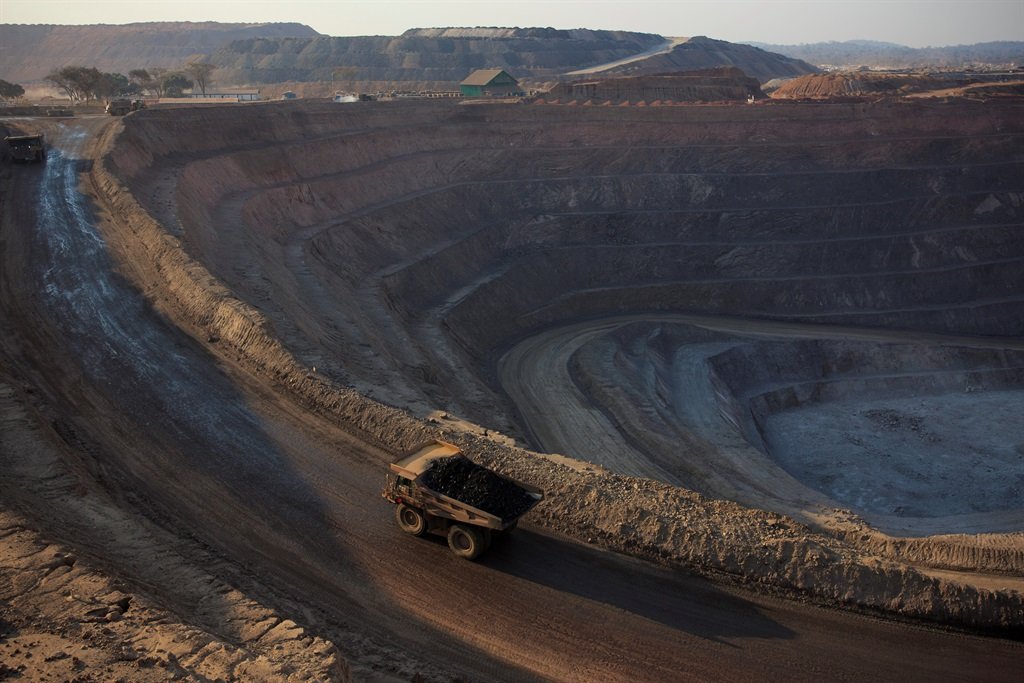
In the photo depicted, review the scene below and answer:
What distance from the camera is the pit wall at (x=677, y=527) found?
14.7 metres

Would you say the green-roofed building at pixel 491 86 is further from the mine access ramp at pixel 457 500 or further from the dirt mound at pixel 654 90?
the mine access ramp at pixel 457 500

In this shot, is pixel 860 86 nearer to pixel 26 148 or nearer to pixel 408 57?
pixel 408 57

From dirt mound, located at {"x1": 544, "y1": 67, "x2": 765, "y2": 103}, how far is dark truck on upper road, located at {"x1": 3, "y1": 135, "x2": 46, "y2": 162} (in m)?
48.9

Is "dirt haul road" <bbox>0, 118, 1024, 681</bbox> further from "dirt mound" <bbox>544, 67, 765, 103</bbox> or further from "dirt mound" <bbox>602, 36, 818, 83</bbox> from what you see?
"dirt mound" <bbox>602, 36, 818, 83</bbox>

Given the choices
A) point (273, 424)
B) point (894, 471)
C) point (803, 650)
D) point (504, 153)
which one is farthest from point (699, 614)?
point (504, 153)

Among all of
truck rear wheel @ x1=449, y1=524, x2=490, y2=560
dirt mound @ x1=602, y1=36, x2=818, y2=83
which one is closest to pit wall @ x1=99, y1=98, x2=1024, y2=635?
truck rear wheel @ x1=449, y1=524, x2=490, y2=560

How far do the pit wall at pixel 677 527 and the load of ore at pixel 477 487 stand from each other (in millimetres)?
1866

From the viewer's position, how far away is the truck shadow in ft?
46.8

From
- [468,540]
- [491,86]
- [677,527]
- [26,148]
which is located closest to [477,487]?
[468,540]

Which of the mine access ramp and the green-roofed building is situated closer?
the mine access ramp

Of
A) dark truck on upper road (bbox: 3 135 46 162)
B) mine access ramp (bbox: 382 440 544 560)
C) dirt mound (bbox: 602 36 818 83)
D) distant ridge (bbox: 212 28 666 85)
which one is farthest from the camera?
dirt mound (bbox: 602 36 818 83)

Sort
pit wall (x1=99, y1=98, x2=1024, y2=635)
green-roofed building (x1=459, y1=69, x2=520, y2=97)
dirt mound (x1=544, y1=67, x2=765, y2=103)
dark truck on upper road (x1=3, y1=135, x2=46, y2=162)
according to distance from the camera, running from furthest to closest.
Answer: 1. green-roofed building (x1=459, y1=69, x2=520, y2=97)
2. dirt mound (x1=544, y1=67, x2=765, y2=103)
3. dark truck on upper road (x1=3, y1=135, x2=46, y2=162)
4. pit wall (x1=99, y1=98, x2=1024, y2=635)

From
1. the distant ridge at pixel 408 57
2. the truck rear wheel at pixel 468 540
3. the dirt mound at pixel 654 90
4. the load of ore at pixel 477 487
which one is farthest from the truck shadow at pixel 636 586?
the distant ridge at pixel 408 57

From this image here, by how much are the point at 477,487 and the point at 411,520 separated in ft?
5.84
